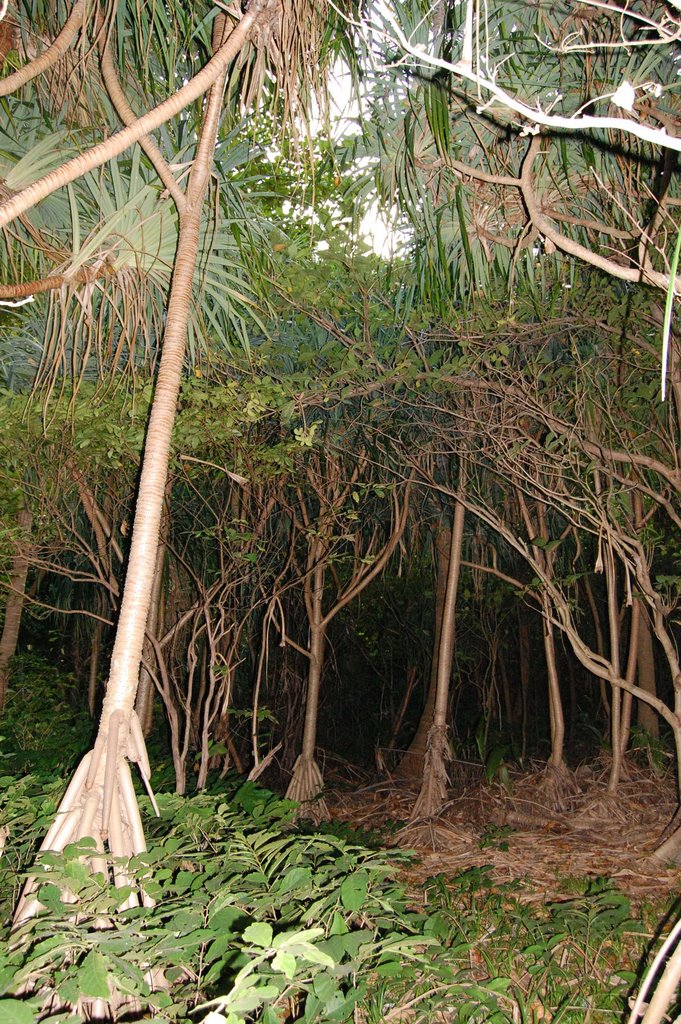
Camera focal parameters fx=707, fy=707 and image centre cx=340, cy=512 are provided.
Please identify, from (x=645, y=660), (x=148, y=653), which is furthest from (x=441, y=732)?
(x=148, y=653)

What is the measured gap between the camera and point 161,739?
624 centimetres

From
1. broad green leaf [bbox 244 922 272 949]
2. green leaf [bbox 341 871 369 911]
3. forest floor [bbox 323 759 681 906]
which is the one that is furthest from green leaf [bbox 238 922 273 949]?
forest floor [bbox 323 759 681 906]

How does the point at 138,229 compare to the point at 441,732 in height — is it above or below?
above

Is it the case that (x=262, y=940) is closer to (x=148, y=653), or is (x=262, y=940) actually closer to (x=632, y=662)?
(x=148, y=653)

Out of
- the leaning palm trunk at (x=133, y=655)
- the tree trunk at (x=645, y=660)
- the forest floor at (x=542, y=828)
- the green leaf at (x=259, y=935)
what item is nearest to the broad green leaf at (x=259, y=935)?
the green leaf at (x=259, y=935)

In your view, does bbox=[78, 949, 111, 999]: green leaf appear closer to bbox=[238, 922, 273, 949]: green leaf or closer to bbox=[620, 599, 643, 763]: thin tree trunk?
bbox=[238, 922, 273, 949]: green leaf

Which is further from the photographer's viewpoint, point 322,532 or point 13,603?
point 13,603

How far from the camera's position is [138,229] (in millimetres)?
2072

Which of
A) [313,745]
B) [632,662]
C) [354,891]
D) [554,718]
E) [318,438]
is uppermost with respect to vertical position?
[318,438]

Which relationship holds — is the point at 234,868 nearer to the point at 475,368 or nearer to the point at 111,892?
the point at 111,892

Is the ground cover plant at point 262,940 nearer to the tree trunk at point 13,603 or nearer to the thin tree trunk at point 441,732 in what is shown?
the thin tree trunk at point 441,732

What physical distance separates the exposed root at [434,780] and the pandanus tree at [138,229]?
3.21m

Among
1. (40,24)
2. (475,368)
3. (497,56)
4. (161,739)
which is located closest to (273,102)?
(40,24)

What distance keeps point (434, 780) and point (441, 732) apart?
324 millimetres
